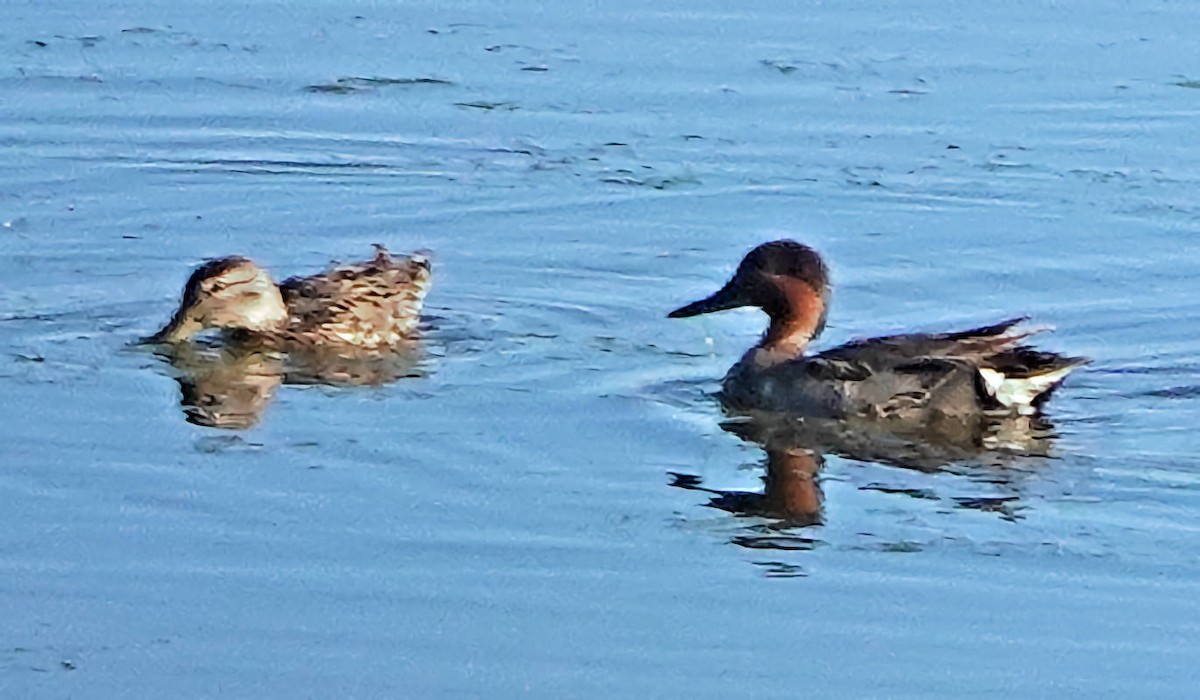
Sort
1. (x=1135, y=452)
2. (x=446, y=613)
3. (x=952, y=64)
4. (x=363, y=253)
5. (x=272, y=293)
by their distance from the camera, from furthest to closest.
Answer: (x=952, y=64) < (x=363, y=253) < (x=272, y=293) < (x=1135, y=452) < (x=446, y=613)

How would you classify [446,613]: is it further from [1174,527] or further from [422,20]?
[422,20]

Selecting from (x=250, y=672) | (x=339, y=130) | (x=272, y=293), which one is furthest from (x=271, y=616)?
(x=339, y=130)

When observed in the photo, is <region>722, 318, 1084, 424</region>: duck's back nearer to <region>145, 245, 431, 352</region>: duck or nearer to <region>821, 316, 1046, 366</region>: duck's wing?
<region>821, 316, 1046, 366</region>: duck's wing

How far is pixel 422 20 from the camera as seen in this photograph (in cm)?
1598

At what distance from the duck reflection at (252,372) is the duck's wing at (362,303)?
Result: 0.32 ft

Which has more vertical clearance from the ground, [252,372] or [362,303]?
[362,303]

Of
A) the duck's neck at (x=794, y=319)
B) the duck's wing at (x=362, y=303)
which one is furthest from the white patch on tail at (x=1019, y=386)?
the duck's wing at (x=362, y=303)

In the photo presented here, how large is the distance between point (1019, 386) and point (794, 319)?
1.10 meters

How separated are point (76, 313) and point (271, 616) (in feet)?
13.1

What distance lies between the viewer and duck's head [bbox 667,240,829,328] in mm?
11594

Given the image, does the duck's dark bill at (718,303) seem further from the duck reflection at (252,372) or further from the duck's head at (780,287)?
the duck reflection at (252,372)

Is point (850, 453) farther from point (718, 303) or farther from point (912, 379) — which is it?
point (718, 303)

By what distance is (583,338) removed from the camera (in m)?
11.8

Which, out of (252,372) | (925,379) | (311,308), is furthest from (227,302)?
(925,379)
